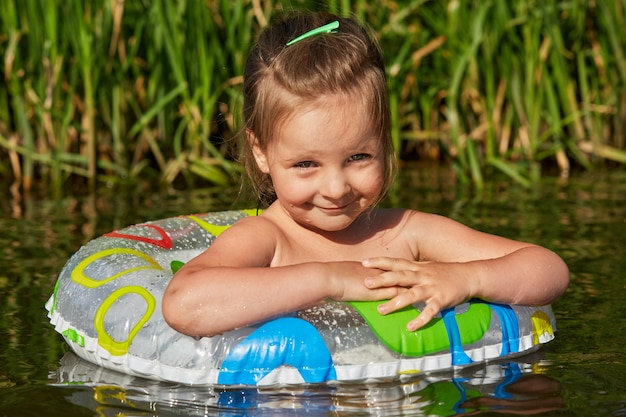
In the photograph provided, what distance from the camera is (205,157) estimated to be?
5770 millimetres

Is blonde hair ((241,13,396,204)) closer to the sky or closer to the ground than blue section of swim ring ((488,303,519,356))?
closer to the sky

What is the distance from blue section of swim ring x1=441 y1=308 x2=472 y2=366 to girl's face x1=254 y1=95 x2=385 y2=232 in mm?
342

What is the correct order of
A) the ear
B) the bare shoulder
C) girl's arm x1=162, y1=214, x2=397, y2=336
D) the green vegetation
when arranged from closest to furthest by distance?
girl's arm x1=162, y1=214, x2=397, y2=336
the ear
the bare shoulder
the green vegetation

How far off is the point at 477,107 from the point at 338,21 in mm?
3121

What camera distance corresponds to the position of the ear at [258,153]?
2.95 meters

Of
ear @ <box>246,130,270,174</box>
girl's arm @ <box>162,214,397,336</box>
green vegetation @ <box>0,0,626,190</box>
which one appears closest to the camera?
girl's arm @ <box>162,214,397,336</box>

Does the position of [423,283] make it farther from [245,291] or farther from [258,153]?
[258,153]

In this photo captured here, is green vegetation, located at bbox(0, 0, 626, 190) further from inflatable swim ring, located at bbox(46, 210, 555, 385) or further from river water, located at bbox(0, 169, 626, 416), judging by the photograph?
inflatable swim ring, located at bbox(46, 210, 555, 385)

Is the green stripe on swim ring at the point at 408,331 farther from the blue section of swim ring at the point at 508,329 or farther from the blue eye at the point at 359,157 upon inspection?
the blue eye at the point at 359,157

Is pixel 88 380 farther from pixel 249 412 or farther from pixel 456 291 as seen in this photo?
pixel 456 291

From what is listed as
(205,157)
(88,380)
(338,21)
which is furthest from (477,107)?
(88,380)

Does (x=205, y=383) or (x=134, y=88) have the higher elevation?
(x=134, y=88)

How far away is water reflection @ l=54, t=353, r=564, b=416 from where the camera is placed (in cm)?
250

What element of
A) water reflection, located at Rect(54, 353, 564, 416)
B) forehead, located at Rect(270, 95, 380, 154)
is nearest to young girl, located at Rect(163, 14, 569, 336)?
forehead, located at Rect(270, 95, 380, 154)
